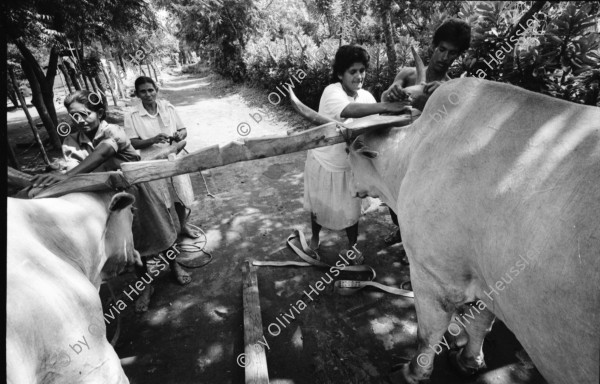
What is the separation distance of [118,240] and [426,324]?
92.0 inches

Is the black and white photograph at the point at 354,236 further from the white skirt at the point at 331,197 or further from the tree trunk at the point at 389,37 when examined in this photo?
the tree trunk at the point at 389,37

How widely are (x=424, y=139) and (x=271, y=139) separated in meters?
1.07

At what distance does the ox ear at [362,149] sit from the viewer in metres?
2.68

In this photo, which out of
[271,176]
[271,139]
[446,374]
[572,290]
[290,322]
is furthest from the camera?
[271,176]

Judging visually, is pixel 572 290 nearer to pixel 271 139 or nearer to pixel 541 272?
pixel 541 272

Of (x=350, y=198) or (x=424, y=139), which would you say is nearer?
(x=424, y=139)

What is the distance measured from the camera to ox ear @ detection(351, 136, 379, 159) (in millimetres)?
2680

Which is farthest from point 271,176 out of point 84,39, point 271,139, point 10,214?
point 84,39

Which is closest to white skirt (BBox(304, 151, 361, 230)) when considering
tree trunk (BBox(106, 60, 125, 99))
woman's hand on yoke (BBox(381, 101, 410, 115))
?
woman's hand on yoke (BBox(381, 101, 410, 115))

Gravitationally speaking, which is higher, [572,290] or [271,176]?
[572,290]

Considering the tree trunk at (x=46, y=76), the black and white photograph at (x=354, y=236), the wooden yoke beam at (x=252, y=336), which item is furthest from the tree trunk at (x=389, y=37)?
the tree trunk at (x=46, y=76)

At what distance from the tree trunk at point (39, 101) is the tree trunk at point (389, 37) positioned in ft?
27.3

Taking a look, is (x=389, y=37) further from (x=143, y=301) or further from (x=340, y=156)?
(x=143, y=301)

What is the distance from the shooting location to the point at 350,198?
11.6ft
